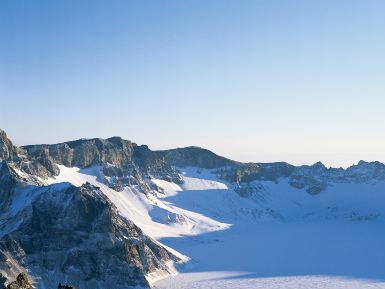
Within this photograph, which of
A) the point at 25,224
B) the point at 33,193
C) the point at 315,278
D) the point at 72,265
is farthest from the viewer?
the point at 33,193

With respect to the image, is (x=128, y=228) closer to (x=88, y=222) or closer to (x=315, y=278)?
(x=88, y=222)

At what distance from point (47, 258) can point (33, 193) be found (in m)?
43.6

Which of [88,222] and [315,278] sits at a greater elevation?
[88,222]

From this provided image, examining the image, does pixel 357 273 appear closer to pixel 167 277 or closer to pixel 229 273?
pixel 229 273

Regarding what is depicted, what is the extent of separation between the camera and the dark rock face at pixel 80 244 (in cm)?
15875

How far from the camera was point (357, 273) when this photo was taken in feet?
645

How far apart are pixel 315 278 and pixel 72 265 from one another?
80.3 meters

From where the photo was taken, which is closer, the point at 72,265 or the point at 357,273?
the point at 72,265

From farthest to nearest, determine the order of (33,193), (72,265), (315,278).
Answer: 1. (33,193)
2. (315,278)
3. (72,265)

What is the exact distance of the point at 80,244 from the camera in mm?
168500

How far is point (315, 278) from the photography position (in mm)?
185500

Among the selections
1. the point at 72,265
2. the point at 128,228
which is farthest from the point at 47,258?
the point at 128,228

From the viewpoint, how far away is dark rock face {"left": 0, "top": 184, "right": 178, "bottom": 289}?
159 meters

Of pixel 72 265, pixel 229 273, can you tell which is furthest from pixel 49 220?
pixel 229 273
